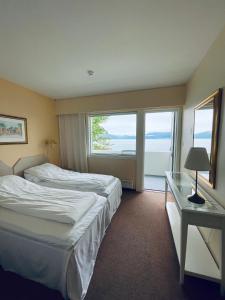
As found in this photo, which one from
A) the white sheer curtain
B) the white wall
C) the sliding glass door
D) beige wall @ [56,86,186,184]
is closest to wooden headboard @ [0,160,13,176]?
the white sheer curtain

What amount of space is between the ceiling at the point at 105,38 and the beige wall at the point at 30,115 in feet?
1.07

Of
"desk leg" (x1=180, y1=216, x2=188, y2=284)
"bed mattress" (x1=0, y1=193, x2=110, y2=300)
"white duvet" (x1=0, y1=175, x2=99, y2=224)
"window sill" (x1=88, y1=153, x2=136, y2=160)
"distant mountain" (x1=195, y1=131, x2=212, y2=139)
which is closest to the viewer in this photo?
"bed mattress" (x1=0, y1=193, x2=110, y2=300)

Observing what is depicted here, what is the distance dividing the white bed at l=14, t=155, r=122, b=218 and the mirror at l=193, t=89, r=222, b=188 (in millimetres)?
1439

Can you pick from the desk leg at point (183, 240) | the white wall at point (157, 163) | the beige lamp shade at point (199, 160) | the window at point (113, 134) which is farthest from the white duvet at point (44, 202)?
the white wall at point (157, 163)

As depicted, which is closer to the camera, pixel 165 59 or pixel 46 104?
pixel 165 59

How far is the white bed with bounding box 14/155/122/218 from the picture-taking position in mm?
2457

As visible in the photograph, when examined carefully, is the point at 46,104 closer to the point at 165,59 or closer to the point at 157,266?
the point at 165,59

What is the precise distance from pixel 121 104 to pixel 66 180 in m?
2.06

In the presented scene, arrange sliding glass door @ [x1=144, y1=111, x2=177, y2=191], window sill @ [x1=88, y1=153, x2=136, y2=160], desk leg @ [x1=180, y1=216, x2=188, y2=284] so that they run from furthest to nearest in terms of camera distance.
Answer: sliding glass door @ [x1=144, y1=111, x2=177, y2=191] → window sill @ [x1=88, y1=153, x2=136, y2=160] → desk leg @ [x1=180, y1=216, x2=188, y2=284]

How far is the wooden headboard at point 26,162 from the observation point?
2809 millimetres

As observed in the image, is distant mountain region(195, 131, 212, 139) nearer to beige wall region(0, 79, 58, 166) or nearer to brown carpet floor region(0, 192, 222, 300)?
brown carpet floor region(0, 192, 222, 300)

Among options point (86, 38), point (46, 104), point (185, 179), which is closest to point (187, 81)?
point (185, 179)

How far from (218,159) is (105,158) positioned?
262 centimetres

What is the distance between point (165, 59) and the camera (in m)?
1.99
